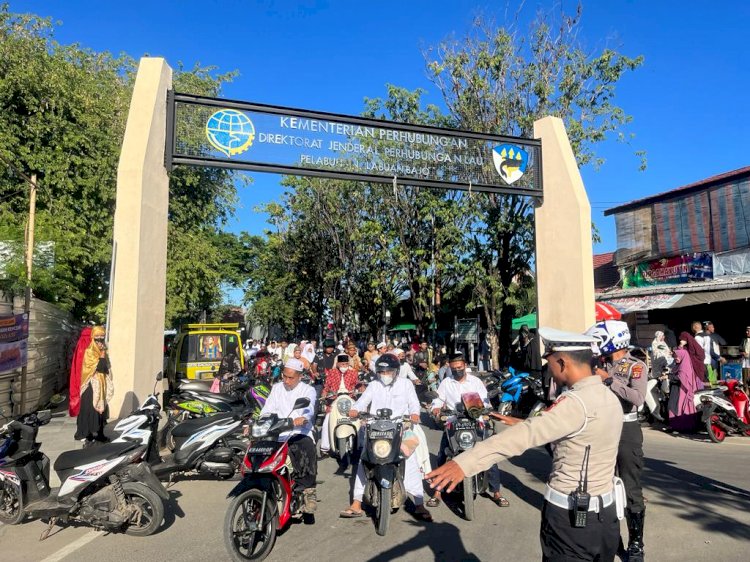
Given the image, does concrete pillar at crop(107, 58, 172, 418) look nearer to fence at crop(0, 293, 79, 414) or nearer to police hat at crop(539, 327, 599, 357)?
fence at crop(0, 293, 79, 414)

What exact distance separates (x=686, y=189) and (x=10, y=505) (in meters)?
24.3

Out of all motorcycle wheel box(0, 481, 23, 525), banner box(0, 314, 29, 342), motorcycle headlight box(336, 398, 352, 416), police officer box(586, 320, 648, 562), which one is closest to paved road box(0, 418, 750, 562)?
motorcycle wheel box(0, 481, 23, 525)

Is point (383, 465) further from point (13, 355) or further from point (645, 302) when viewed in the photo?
point (645, 302)

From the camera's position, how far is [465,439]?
6.65 meters

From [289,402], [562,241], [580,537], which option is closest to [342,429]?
[289,402]

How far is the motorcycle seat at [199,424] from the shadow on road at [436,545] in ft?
9.50

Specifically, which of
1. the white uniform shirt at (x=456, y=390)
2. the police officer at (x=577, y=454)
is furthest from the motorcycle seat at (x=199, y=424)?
the police officer at (x=577, y=454)

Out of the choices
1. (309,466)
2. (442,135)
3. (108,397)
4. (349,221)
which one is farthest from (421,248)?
(309,466)

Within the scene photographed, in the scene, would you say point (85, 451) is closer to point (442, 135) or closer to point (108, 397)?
point (108, 397)

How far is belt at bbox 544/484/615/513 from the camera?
3.03m

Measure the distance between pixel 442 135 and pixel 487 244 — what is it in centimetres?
1138

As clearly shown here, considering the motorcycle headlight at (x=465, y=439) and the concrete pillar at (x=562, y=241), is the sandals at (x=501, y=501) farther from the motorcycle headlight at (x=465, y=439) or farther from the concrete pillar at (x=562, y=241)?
the concrete pillar at (x=562, y=241)

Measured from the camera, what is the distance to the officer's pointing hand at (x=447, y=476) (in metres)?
2.74

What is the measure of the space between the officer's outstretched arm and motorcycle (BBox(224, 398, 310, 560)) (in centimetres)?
276
